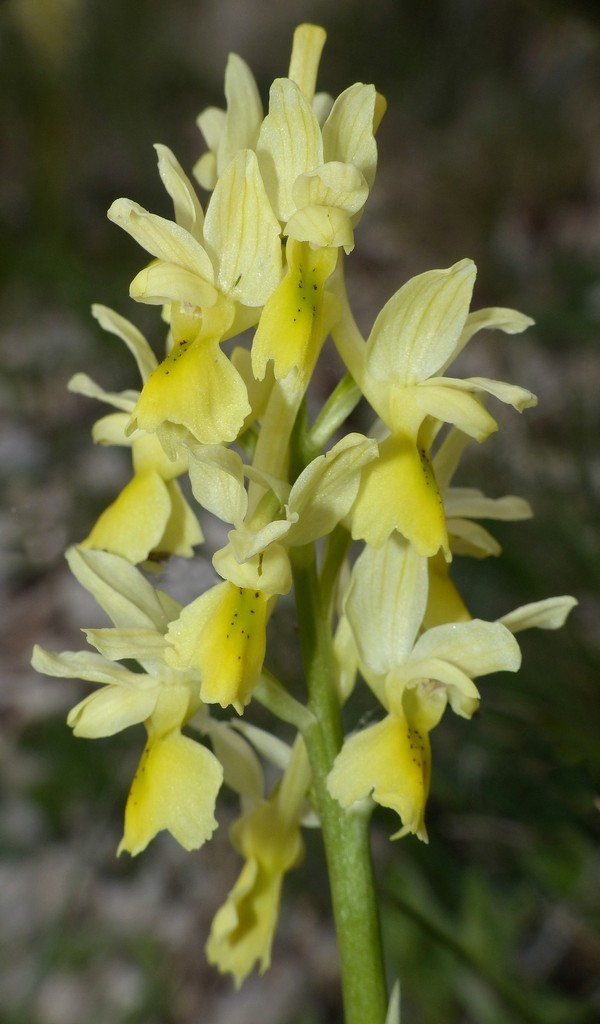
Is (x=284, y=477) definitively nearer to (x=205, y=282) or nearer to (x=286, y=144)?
→ (x=205, y=282)

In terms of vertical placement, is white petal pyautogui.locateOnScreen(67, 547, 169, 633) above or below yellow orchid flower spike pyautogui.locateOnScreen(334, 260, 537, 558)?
below

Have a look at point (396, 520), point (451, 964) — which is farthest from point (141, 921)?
point (396, 520)

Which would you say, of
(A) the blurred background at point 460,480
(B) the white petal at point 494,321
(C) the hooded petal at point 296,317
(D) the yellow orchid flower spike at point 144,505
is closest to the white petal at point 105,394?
(D) the yellow orchid flower spike at point 144,505

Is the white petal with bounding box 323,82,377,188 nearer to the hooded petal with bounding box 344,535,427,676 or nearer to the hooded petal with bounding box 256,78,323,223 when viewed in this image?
the hooded petal with bounding box 256,78,323,223

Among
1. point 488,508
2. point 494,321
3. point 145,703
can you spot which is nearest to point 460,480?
point 488,508

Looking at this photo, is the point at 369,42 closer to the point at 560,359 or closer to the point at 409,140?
the point at 409,140

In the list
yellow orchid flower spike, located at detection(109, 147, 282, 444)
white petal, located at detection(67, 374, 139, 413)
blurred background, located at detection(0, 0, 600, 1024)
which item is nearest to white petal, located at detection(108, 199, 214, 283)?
yellow orchid flower spike, located at detection(109, 147, 282, 444)
